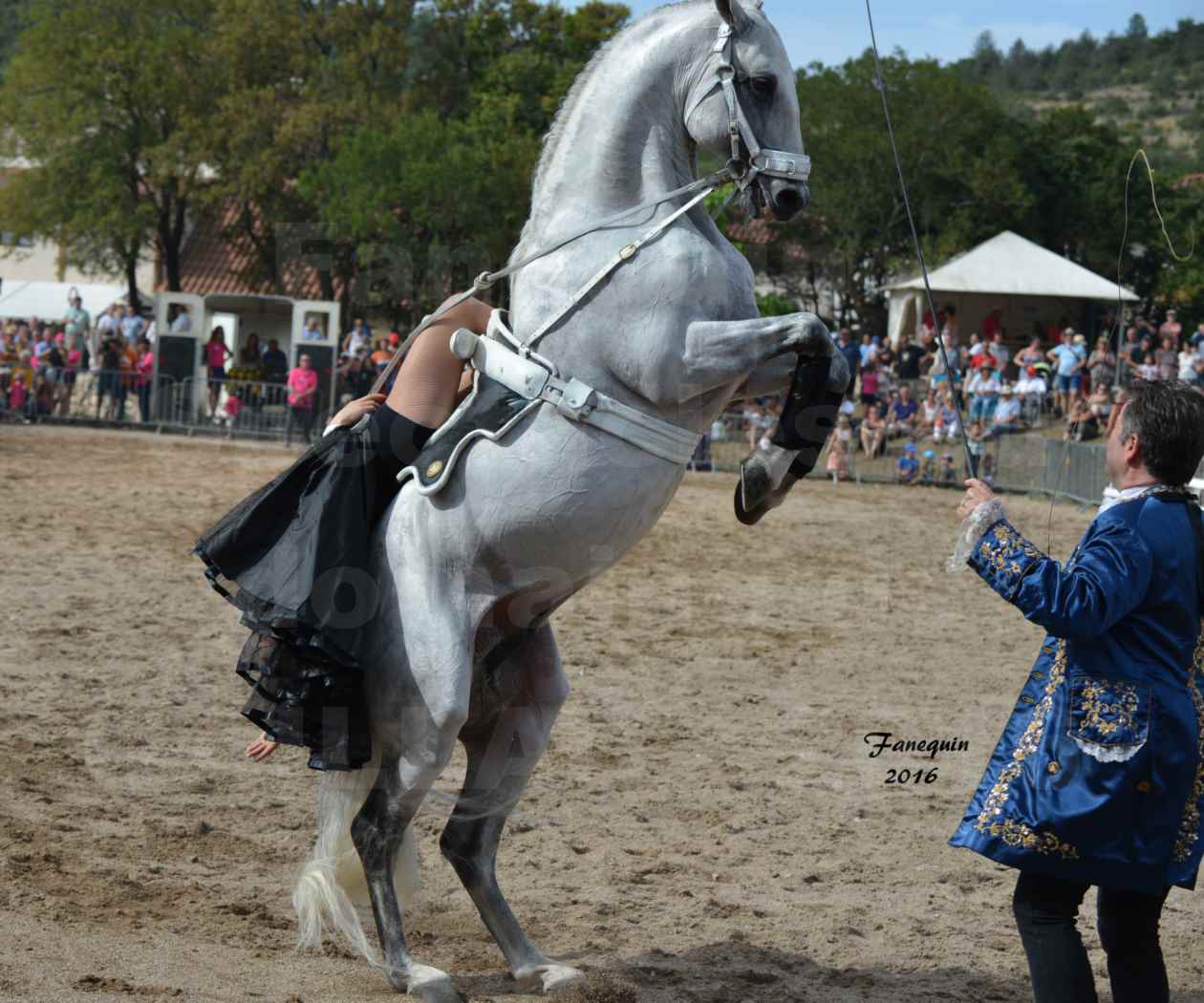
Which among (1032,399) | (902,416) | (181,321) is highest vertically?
(181,321)

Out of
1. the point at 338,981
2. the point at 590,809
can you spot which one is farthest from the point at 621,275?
the point at 590,809

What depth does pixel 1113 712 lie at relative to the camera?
3.24 meters

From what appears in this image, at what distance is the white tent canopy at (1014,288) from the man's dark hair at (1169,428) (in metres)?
23.5

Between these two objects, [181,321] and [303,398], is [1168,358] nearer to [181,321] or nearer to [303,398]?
[303,398]

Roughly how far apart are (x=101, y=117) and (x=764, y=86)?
3825 cm

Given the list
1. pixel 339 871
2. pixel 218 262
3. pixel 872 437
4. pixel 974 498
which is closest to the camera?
pixel 974 498

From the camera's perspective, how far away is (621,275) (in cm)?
384

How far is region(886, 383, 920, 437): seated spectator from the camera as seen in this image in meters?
21.2

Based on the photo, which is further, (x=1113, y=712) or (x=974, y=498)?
(x=974, y=498)

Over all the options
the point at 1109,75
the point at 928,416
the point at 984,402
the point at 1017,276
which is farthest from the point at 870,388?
the point at 1109,75

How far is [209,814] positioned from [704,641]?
4.28m

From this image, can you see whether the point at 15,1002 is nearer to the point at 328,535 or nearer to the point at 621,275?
the point at 328,535

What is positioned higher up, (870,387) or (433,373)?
(870,387)

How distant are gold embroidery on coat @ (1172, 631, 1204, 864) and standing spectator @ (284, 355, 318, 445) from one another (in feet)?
61.2
